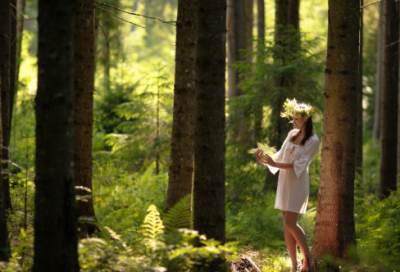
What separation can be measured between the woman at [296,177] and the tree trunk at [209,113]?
1308 mm

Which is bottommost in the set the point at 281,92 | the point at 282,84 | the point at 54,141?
the point at 54,141

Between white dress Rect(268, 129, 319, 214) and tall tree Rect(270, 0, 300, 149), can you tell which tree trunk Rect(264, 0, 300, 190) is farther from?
white dress Rect(268, 129, 319, 214)

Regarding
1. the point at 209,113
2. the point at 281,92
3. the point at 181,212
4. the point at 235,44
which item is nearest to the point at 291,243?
the point at 181,212

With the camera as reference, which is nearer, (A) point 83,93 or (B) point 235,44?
→ (A) point 83,93

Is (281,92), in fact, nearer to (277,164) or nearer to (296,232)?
(277,164)

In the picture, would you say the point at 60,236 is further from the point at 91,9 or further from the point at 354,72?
the point at 354,72

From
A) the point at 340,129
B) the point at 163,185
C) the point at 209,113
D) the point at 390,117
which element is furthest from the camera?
the point at 390,117

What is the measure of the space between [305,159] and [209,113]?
1747mm

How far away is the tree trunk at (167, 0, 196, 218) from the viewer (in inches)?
211

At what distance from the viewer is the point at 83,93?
5484 millimetres

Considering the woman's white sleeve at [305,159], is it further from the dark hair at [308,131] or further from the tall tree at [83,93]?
the tall tree at [83,93]

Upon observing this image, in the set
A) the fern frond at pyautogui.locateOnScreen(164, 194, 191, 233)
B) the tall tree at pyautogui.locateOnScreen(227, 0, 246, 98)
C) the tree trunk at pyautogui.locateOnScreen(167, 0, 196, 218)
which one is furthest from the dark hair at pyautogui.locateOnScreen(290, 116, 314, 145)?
the tall tree at pyautogui.locateOnScreen(227, 0, 246, 98)

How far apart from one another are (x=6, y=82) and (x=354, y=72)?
5.25m

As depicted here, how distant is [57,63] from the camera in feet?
9.61
